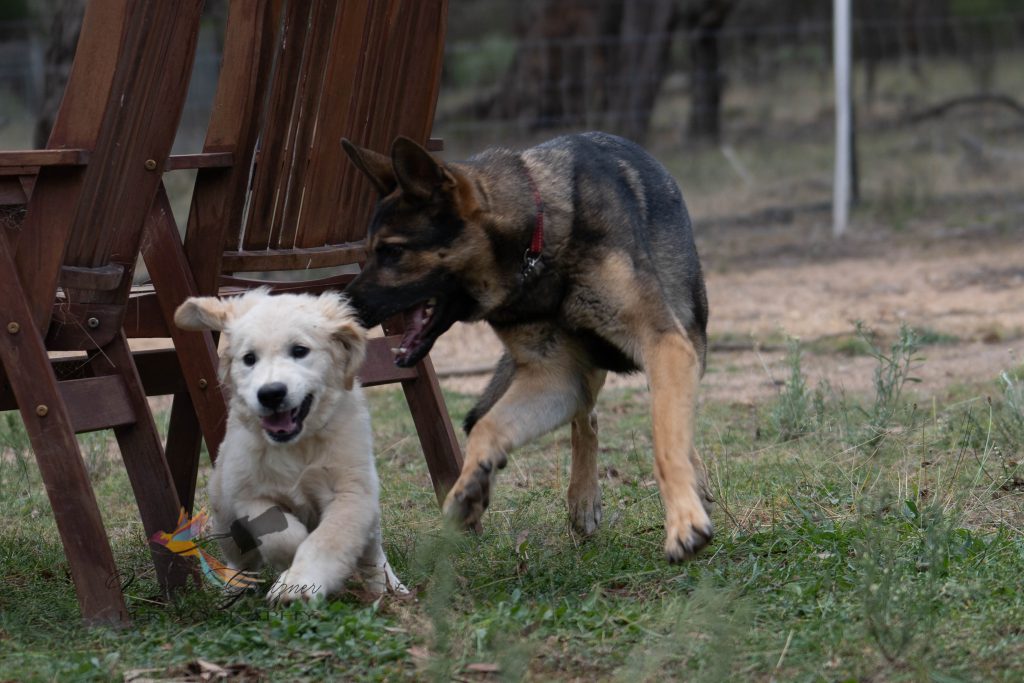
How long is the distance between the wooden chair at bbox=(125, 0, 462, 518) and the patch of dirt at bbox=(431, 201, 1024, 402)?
1.98 metres

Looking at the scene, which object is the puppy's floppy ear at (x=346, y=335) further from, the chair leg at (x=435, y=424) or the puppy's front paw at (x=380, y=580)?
the chair leg at (x=435, y=424)

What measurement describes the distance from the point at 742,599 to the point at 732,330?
5.64 meters

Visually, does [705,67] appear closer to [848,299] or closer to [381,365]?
[848,299]

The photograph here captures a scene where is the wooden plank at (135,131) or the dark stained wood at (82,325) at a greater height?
the wooden plank at (135,131)

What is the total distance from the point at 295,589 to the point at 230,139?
1.47 meters

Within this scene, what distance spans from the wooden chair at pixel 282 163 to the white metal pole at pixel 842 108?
27.9 feet

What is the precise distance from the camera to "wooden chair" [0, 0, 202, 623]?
337cm

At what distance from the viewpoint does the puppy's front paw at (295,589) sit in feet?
11.1

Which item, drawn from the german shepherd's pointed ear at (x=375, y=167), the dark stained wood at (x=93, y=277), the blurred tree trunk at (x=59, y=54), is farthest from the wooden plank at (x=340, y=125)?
the blurred tree trunk at (x=59, y=54)

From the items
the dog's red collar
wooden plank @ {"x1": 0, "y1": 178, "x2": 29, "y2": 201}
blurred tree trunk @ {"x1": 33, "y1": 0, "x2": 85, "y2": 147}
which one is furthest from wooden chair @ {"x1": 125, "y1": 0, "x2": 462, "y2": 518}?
blurred tree trunk @ {"x1": 33, "y1": 0, "x2": 85, "y2": 147}

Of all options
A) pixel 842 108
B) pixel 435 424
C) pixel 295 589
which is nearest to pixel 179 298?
pixel 435 424

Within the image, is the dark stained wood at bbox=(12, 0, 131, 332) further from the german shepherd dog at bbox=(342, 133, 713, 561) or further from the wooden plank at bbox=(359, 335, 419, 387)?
the wooden plank at bbox=(359, 335, 419, 387)

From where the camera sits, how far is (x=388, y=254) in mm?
4098

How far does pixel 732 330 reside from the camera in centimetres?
878
